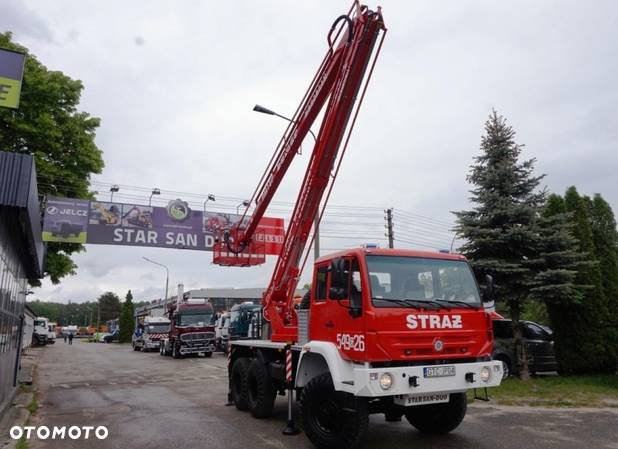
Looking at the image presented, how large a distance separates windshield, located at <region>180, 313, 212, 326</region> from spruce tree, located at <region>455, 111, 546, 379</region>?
17970mm

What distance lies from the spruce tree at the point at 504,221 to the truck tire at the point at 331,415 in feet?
26.6

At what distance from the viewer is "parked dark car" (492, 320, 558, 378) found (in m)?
14.2

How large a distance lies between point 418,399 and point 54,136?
1825 cm

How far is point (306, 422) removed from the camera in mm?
6867

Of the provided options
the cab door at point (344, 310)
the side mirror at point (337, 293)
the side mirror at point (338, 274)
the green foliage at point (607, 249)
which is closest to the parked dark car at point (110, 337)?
the green foliage at point (607, 249)

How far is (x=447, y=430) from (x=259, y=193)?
6869mm

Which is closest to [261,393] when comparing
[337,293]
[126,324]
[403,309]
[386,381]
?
[337,293]

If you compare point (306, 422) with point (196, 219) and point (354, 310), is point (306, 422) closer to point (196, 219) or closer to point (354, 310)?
point (354, 310)

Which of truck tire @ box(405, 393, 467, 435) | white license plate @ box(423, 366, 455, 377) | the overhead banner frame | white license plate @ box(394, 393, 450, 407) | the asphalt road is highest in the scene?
the overhead banner frame

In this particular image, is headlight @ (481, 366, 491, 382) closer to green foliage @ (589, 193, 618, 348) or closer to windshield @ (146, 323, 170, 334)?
green foliage @ (589, 193, 618, 348)

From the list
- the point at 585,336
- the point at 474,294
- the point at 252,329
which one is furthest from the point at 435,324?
the point at 252,329

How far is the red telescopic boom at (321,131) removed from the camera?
9266mm

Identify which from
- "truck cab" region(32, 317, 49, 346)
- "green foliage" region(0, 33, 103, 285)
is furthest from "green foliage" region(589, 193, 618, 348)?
"truck cab" region(32, 317, 49, 346)

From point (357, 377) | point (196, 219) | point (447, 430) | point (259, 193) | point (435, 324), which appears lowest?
point (447, 430)
